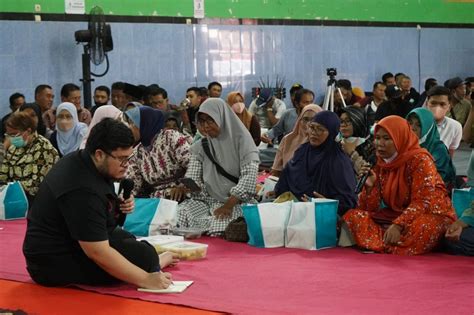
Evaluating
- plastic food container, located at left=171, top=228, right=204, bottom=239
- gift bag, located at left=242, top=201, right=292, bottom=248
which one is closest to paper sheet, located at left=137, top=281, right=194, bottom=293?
gift bag, located at left=242, top=201, right=292, bottom=248

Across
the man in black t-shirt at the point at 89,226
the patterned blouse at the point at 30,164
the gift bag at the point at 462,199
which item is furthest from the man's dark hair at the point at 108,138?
the patterned blouse at the point at 30,164

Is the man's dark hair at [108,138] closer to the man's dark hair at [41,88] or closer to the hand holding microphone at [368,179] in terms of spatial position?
the hand holding microphone at [368,179]

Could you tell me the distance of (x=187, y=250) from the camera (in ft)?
16.5

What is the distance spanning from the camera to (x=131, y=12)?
10375mm

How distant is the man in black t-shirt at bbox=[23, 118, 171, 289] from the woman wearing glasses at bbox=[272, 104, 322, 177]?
2.46 m

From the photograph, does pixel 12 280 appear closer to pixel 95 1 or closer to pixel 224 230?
pixel 224 230

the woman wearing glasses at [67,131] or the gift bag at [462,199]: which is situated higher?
the woman wearing glasses at [67,131]

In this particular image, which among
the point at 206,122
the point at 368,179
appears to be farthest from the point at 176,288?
the point at 206,122

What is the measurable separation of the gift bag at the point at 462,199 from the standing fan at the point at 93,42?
5246 mm

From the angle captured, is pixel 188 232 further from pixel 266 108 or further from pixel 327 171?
pixel 266 108

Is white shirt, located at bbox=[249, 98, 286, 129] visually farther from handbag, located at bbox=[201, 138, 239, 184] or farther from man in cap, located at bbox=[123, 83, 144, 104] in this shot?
handbag, located at bbox=[201, 138, 239, 184]

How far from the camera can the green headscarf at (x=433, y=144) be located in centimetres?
579

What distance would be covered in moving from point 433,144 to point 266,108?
18.1 ft

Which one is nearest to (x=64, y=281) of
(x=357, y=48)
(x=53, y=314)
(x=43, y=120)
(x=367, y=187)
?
(x=53, y=314)
